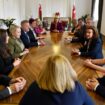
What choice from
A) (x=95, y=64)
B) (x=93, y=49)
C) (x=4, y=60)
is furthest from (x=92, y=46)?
(x=4, y=60)

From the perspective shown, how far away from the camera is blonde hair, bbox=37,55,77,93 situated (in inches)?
52.7

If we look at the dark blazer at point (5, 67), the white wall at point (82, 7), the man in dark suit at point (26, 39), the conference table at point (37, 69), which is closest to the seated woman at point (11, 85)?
the conference table at point (37, 69)

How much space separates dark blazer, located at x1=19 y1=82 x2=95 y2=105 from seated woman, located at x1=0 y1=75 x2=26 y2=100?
1.33 feet

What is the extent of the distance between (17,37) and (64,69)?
2.35 meters

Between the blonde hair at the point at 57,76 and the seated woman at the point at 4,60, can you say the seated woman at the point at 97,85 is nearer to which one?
the blonde hair at the point at 57,76

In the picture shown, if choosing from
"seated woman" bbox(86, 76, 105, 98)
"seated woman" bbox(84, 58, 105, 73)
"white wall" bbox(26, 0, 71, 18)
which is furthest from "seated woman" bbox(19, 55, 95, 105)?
"white wall" bbox(26, 0, 71, 18)

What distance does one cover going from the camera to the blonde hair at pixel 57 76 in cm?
134

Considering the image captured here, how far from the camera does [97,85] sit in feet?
6.37

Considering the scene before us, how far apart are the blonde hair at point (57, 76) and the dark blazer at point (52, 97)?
0.13ft

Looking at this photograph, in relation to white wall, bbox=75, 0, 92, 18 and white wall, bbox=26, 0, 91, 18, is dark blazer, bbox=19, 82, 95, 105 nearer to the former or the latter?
white wall, bbox=26, 0, 91, 18

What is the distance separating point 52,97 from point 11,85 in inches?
26.9

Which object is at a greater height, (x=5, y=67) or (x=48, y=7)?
(x=48, y=7)

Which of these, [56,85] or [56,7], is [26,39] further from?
[56,7]

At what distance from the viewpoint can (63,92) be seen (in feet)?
4.49
